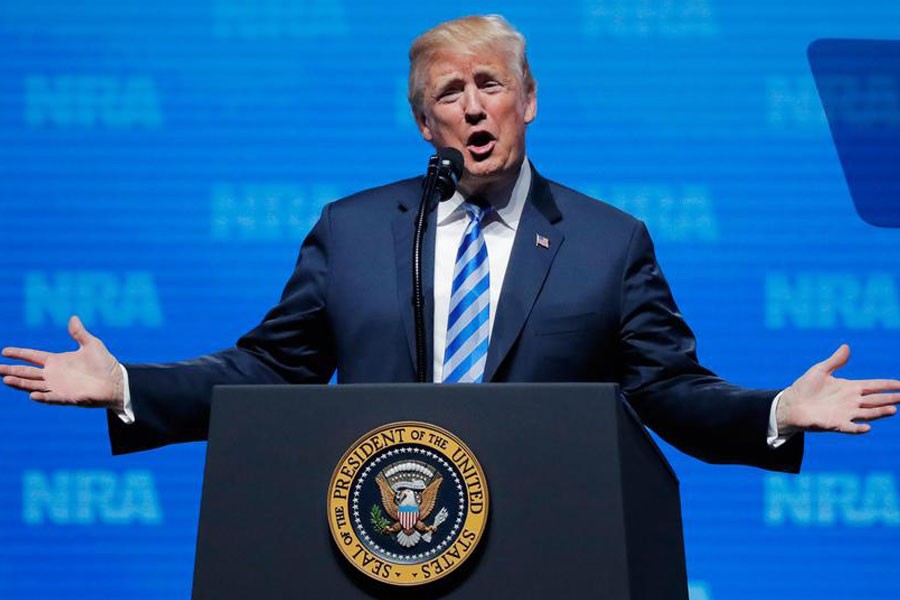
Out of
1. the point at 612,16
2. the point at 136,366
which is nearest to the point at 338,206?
the point at 136,366

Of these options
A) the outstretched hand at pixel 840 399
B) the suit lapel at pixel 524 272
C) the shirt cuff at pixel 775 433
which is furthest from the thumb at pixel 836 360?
the suit lapel at pixel 524 272

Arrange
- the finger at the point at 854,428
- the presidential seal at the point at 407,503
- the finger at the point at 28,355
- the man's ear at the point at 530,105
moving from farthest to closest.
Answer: the man's ear at the point at 530,105 < the finger at the point at 28,355 < the finger at the point at 854,428 < the presidential seal at the point at 407,503

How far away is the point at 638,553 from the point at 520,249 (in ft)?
2.25

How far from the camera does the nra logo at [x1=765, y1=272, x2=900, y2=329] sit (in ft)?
9.84

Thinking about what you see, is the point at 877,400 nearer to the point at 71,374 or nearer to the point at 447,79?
the point at 447,79

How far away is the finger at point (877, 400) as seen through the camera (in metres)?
1.65

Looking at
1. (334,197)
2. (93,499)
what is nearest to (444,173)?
(334,197)

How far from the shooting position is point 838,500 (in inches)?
117

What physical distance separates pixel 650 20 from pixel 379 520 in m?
1.90

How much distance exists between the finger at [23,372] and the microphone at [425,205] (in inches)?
18.6

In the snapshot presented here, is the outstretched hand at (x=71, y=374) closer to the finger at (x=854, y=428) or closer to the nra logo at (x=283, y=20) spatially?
the finger at (x=854, y=428)

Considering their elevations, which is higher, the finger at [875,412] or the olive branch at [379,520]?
the finger at [875,412]

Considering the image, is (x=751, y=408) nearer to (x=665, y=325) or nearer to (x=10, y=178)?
(x=665, y=325)

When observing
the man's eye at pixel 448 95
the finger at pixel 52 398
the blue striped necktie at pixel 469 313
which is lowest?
the finger at pixel 52 398
